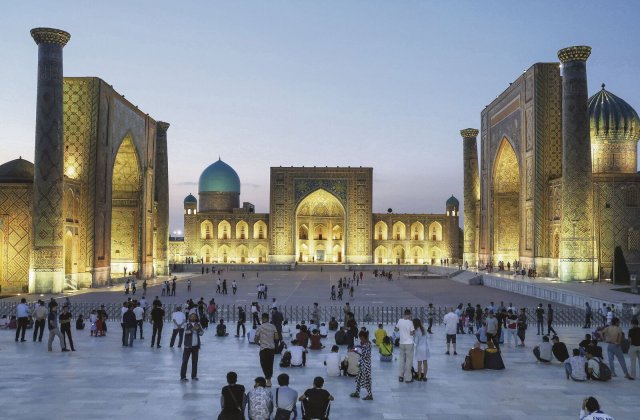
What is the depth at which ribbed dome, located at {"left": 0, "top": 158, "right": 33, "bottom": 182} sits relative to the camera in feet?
90.8

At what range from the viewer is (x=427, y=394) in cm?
905

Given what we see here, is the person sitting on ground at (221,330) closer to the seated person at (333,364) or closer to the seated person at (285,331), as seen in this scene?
the seated person at (285,331)

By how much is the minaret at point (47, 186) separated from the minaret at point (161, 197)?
15032 millimetres

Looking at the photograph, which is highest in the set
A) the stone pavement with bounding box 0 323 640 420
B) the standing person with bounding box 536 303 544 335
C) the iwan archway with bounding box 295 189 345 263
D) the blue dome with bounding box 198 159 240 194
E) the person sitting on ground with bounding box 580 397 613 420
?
the blue dome with bounding box 198 159 240 194

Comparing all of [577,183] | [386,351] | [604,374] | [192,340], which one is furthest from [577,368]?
[577,183]

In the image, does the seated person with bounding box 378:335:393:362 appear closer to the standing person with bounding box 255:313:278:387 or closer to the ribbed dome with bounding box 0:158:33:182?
the standing person with bounding box 255:313:278:387

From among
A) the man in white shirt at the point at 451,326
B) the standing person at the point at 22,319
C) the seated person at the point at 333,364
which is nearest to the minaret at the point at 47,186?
the standing person at the point at 22,319

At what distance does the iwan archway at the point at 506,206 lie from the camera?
42406 mm

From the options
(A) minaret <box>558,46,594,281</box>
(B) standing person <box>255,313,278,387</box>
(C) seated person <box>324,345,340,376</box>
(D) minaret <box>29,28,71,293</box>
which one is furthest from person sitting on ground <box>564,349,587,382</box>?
(D) minaret <box>29,28,71,293</box>

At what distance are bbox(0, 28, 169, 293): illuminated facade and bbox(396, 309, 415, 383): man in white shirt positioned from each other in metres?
19.8

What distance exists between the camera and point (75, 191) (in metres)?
28.6

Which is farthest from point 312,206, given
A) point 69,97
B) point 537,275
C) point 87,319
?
point 87,319

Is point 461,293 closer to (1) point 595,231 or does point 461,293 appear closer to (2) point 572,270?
(2) point 572,270

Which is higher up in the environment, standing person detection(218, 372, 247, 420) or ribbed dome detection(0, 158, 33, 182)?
ribbed dome detection(0, 158, 33, 182)
